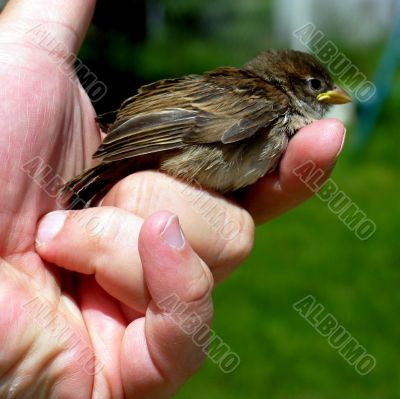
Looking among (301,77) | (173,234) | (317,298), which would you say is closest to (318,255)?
(317,298)

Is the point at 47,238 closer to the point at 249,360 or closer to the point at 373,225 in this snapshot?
the point at 249,360

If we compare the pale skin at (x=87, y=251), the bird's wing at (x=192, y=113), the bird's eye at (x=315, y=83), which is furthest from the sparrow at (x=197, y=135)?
the bird's eye at (x=315, y=83)

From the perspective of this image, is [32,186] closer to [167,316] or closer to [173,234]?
[173,234]

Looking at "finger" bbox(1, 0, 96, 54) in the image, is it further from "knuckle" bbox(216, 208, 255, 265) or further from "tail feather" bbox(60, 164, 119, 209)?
"knuckle" bbox(216, 208, 255, 265)

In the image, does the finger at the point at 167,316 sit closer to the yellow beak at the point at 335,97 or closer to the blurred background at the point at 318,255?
the yellow beak at the point at 335,97

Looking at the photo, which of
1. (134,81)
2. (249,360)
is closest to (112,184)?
(249,360)

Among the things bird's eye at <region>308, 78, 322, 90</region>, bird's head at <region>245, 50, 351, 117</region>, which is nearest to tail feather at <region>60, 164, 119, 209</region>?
bird's head at <region>245, 50, 351, 117</region>
